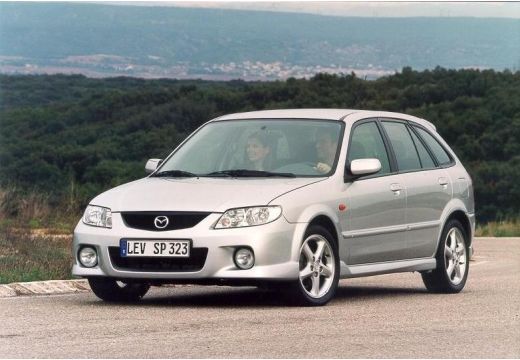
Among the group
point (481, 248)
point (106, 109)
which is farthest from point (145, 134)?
point (481, 248)

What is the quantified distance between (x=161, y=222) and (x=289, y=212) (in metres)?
0.97

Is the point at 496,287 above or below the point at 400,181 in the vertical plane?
below

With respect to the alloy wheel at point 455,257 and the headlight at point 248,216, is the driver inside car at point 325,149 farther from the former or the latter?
the alloy wheel at point 455,257

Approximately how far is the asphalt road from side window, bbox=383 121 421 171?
1180 mm

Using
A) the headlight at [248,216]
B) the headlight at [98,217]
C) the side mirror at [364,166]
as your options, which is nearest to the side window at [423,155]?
the side mirror at [364,166]

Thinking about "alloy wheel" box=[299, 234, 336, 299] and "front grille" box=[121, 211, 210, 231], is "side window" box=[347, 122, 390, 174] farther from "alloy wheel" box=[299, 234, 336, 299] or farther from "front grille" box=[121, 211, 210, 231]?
"front grille" box=[121, 211, 210, 231]

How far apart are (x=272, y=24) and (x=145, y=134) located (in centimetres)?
4630

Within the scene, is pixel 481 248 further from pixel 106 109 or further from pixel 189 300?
pixel 106 109

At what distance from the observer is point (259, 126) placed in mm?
12883

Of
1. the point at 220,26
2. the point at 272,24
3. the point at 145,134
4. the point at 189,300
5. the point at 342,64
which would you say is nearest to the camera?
the point at 189,300

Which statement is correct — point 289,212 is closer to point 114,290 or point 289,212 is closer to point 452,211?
point 114,290

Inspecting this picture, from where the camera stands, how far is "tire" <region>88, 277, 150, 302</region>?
470 inches

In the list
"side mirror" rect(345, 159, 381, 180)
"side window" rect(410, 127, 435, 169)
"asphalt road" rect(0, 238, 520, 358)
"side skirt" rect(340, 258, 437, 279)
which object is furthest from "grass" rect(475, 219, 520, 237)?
"side mirror" rect(345, 159, 381, 180)

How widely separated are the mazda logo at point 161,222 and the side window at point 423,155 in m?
3.39
